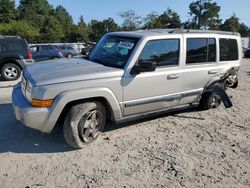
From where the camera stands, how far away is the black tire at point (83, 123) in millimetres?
4312

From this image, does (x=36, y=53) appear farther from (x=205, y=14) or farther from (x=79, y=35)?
(x=205, y=14)

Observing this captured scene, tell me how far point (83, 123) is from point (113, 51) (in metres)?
1.53

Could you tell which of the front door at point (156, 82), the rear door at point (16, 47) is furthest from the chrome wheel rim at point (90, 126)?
the rear door at point (16, 47)

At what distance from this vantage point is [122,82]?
15.3ft

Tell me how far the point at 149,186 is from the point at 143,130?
180 cm

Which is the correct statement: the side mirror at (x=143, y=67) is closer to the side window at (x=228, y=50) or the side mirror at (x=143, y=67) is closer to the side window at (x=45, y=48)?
the side window at (x=228, y=50)

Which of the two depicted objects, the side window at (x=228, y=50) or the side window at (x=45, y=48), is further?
the side window at (x=45, y=48)

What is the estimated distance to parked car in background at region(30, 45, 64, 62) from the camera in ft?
58.3

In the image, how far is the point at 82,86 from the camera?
428cm

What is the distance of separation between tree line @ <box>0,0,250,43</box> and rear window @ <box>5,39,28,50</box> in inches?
1285

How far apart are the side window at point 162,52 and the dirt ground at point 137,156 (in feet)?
4.11

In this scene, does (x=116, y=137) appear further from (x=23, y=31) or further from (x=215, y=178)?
(x=23, y=31)

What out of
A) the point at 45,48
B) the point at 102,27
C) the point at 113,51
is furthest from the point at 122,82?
the point at 102,27

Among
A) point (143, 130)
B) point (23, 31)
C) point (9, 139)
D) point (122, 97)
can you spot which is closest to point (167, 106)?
point (143, 130)
